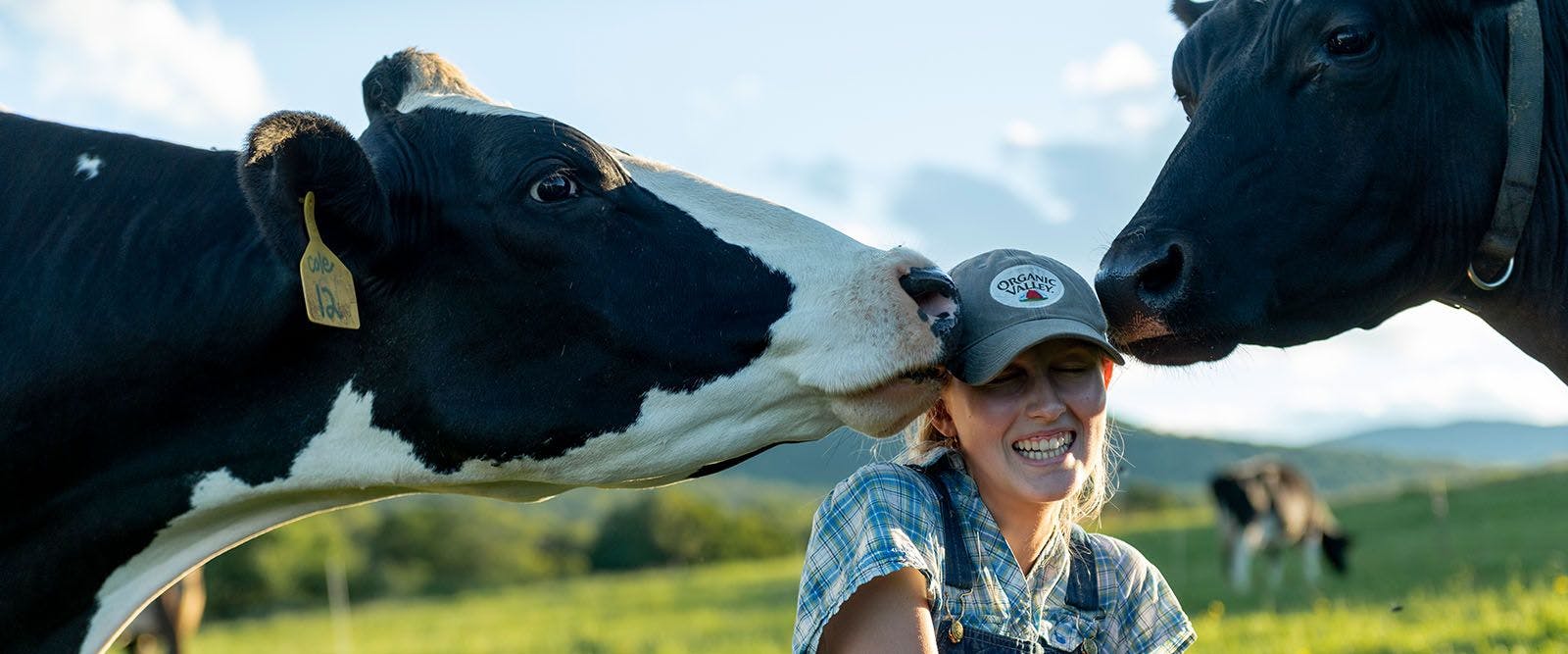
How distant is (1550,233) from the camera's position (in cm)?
373

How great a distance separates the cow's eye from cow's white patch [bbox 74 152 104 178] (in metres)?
1.18

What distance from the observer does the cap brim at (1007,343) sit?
3.65 m

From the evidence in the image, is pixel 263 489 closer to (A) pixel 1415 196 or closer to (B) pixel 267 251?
(B) pixel 267 251

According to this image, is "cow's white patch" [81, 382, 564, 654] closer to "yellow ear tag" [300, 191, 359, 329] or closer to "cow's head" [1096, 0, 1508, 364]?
"yellow ear tag" [300, 191, 359, 329]

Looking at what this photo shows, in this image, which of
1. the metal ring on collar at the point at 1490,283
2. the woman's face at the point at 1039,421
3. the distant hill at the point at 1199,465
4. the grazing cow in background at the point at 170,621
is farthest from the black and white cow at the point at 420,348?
the distant hill at the point at 1199,465

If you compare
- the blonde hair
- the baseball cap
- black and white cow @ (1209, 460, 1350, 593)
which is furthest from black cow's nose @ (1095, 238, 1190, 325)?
black and white cow @ (1209, 460, 1350, 593)

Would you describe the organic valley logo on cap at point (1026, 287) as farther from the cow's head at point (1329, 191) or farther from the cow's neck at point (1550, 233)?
the cow's neck at point (1550, 233)

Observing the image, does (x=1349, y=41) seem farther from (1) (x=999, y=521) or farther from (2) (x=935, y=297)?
(1) (x=999, y=521)

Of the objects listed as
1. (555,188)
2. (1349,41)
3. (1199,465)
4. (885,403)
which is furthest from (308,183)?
(1199,465)

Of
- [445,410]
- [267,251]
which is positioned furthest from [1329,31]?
[267,251]

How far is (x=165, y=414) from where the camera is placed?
3.52 m

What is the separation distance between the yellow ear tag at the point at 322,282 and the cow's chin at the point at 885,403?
3.88ft

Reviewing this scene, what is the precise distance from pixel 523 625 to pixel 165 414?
2010 cm

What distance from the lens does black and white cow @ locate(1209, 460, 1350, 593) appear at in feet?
81.9
